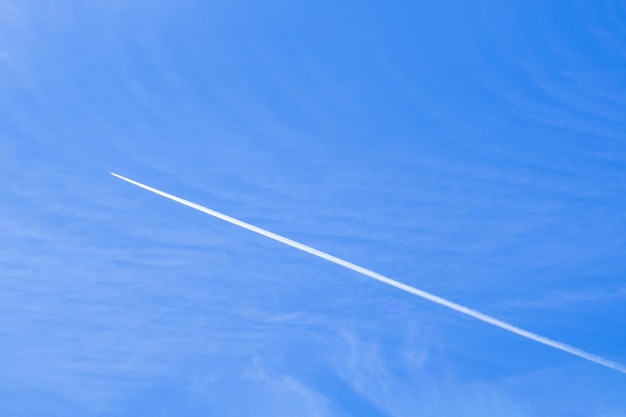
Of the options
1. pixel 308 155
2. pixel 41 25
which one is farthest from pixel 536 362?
pixel 41 25

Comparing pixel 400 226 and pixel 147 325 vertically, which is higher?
pixel 400 226

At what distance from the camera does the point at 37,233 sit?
2354mm

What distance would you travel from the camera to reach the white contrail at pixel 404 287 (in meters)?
2.01

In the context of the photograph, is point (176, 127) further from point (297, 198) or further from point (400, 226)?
point (400, 226)

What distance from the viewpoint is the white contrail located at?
2.01m

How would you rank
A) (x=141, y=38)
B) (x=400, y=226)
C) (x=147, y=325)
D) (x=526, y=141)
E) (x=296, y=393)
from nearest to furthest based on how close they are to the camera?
(x=296, y=393)
(x=147, y=325)
(x=400, y=226)
(x=526, y=141)
(x=141, y=38)

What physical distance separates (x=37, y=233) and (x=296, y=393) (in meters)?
0.93

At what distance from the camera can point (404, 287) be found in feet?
7.13

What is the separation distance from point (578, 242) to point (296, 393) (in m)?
0.90

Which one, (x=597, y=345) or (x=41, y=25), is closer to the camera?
(x=597, y=345)

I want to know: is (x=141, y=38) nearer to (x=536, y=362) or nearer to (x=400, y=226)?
(x=400, y=226)

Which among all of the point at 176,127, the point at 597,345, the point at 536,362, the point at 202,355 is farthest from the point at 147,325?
the point at 597,345

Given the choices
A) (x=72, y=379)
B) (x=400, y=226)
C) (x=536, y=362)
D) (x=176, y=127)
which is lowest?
(x=72, y=379)

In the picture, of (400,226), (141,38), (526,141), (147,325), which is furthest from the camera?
(141,38)
